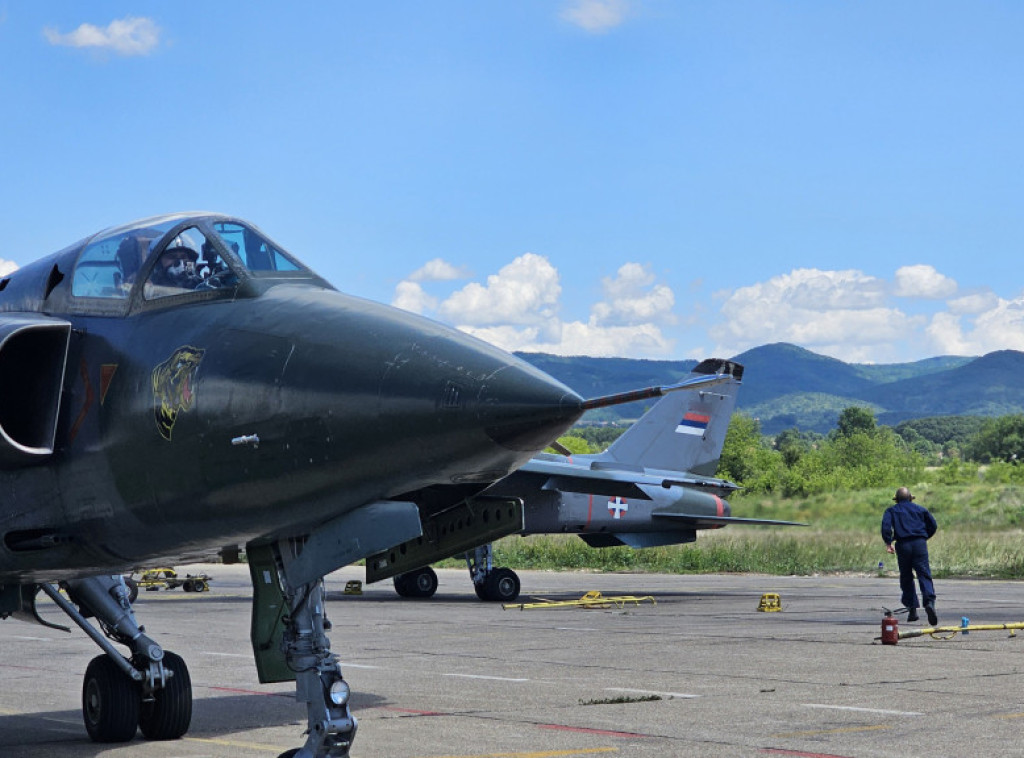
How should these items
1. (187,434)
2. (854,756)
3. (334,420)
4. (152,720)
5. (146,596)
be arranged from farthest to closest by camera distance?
1. (146,596)
2. (152,720)
3. (854,756)
4. (187,434)
5. (334,420)

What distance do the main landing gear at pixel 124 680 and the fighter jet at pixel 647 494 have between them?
11.4 meters

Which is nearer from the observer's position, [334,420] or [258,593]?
[334,420]

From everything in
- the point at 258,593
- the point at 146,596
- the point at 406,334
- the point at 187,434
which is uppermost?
the point at 406,334

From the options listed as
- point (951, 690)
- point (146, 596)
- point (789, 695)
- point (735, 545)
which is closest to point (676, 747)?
point (789, 695)

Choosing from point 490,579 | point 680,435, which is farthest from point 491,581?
point 680,435

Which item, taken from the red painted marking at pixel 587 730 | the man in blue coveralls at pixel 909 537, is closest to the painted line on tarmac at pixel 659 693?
the red painted marking at pixel 587 730

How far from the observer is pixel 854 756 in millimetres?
7480

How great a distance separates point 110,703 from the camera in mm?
8562

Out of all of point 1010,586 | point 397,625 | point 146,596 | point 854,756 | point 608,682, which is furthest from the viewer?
point 146,596

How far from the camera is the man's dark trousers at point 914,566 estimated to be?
16166 mm

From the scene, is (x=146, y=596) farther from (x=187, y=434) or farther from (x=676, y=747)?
(x=187, y=434)

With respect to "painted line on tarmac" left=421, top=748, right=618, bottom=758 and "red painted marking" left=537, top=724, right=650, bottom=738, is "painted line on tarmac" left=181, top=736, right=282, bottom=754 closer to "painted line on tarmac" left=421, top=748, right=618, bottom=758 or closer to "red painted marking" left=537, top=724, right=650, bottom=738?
"painted line on tarmac" left=421, top=748, right=618, bottom=758

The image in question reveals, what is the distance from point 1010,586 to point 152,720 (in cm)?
1985

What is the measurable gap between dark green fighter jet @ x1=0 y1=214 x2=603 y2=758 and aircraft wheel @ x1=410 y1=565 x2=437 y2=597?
1725 centimetres
